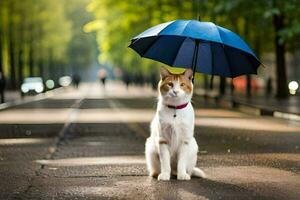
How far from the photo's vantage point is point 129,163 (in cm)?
1280

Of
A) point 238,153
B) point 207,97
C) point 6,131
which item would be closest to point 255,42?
point 207,97

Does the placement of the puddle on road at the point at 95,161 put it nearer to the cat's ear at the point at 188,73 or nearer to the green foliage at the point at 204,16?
the cat's ear at the point at 188,73

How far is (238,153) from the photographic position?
48.3 feet

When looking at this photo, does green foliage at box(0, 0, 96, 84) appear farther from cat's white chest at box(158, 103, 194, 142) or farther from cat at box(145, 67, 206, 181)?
cat's white chest at box(158, 103, 194, 142)

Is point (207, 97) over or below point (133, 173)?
below

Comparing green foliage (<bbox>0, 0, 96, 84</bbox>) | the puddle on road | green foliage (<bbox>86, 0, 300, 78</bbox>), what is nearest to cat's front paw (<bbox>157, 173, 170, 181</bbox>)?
the puddle on road

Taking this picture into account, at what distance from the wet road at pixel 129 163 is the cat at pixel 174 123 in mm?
326

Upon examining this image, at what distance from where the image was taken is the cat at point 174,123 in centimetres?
975

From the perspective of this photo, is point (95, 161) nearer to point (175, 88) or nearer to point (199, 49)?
point (199, 49)

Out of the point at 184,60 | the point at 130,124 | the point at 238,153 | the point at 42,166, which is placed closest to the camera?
the point at 184,60

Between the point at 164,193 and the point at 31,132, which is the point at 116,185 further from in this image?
the point at 31,132

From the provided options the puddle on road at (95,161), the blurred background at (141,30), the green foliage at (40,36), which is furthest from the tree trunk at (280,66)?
the puddle on road at (95,161)

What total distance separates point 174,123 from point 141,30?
192 feet

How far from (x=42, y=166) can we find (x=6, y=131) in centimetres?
916
